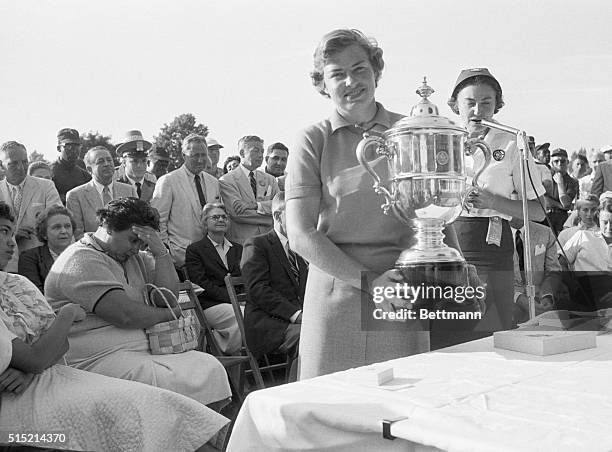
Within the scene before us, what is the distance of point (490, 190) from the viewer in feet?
9.05

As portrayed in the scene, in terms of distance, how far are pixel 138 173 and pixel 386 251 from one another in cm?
475

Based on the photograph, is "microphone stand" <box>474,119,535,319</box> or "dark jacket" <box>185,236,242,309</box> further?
"dark jacket" <box>185,236,242,309</box>

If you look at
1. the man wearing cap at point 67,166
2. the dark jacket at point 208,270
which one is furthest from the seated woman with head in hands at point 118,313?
the man wearing cap at point 67,166

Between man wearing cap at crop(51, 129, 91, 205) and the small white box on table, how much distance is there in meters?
5.26

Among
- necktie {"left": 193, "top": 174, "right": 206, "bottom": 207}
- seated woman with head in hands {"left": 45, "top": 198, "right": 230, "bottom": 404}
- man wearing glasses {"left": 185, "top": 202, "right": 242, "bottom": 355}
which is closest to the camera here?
seated woman with head in hands {"left": 45, "top": 198, "right": 230, "bottom": 404}

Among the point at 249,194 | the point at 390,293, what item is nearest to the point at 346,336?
the point at 390,293

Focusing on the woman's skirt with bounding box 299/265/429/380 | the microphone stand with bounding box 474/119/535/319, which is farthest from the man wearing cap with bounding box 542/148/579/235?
the woman's skirt with bounding box 299/265/429/380

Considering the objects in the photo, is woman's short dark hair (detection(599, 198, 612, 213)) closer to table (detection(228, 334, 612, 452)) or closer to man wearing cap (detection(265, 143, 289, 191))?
man wearing cap (detection(265, 143, 289, 191))

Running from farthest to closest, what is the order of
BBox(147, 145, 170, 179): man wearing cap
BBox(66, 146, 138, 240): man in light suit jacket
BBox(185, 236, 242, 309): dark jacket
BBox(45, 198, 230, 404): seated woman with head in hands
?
BBox(147, 145, 170, 179): man wearing cap < BBox(66, 146, 138, 240): man in light suit jacket < BBox(185, 236, 242, 309): dark jacket < BBox(45, 198, 230, 404): seated woman with head in hands

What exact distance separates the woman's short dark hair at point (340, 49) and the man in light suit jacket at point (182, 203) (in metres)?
3.71

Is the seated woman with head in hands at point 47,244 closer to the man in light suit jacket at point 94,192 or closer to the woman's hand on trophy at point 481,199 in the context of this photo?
the man in light suit jacket at point 94,192

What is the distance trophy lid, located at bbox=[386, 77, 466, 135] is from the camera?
168 cm

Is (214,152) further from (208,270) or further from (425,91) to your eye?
(425,91)

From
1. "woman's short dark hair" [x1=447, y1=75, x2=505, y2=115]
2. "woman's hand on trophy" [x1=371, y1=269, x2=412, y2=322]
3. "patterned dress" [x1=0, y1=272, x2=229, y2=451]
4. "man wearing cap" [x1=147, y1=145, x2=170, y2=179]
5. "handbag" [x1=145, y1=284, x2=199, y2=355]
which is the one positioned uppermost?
"man wearing cap" [x1=147, y1=145, x2=170, y2=179]
